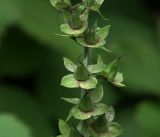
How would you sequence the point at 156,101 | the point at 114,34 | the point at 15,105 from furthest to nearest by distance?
the point at 114,34, the point at 15,105, the point at 156,101

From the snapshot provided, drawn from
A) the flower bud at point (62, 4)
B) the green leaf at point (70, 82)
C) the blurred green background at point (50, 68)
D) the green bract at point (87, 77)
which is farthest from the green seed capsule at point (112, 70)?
the blurred green background at point (50, 68)

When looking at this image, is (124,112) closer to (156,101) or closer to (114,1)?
(156,101)

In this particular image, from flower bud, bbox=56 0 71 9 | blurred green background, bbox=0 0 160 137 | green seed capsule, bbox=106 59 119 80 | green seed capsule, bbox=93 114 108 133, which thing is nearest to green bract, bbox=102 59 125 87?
green seed capsule, bbox=106 59 119 80

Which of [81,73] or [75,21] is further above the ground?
[75,21]

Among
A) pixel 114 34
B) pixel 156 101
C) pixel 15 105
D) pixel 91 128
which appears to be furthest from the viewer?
pixel 114 34

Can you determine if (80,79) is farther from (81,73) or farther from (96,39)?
(96,39)

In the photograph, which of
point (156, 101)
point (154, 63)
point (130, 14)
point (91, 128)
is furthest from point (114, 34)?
point (91, 128)

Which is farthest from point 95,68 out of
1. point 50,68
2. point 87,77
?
point 50,68

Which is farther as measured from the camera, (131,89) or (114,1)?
(114,1)
